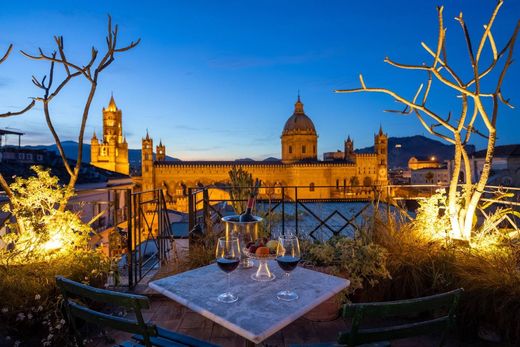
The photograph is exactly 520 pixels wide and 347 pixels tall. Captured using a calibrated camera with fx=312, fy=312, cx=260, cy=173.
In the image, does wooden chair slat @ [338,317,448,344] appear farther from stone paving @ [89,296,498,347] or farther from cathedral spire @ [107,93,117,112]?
cathedral spire @ [107,93,117,112]

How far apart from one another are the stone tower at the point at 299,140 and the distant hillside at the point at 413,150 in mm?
74027

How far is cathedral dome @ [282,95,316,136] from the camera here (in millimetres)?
58219

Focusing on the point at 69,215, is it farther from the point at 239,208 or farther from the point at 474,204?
the point at 474,204

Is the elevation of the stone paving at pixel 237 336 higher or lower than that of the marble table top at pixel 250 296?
lower

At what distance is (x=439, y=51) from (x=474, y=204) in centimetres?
193

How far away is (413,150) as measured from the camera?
5586 inches

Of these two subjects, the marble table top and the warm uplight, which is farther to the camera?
the warm uplight

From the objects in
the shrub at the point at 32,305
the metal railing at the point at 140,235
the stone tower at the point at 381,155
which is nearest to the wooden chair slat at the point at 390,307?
the shrub at the point at 32,305

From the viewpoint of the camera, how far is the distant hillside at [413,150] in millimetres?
131750

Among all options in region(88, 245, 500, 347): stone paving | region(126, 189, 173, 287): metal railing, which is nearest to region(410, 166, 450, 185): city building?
region(126, 189, 173, 287): metal railing

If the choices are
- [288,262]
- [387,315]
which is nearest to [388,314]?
[387,315]

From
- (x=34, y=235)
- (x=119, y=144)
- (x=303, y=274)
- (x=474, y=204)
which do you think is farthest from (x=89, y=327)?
(x=119, y=144)

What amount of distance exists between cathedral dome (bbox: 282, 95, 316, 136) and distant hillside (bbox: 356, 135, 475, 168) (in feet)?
238

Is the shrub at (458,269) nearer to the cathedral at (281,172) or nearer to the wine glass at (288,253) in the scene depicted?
the wine glass at (288,253)
